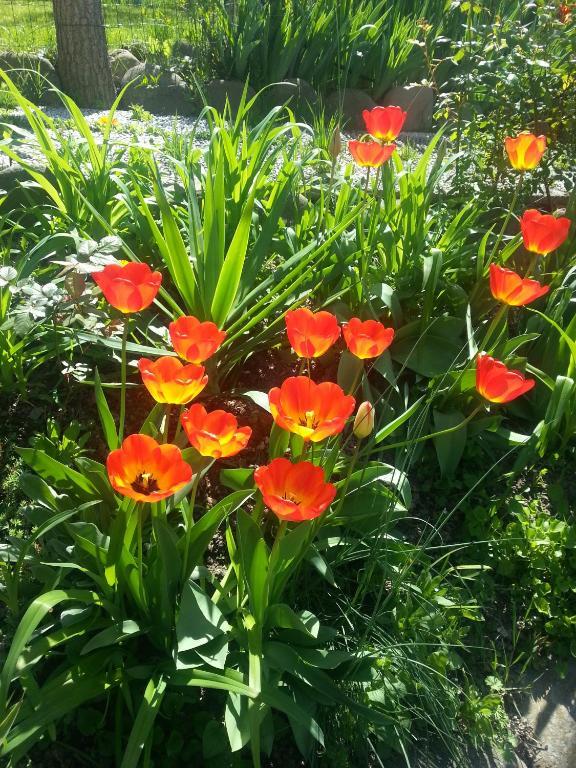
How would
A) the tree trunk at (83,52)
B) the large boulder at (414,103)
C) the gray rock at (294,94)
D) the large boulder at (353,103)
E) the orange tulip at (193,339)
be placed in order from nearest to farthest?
the orange tulip at (193,339), the tree trunk at (83,52), the gray rock at (294,94), the large boulder at (353,103), the large boulder at (414,103)

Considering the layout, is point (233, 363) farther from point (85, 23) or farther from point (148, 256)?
point (85, 23)

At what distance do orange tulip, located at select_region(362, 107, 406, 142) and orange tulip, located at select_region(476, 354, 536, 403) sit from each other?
110 cm

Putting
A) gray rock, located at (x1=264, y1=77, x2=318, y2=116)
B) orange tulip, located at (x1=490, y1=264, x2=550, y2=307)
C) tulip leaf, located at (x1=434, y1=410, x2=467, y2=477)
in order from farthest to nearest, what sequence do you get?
1. gray rock, located at (x1=264, y1=77, x2=318, y2=116)
2. tulip leaf, located at (x1=434, y1=410, x2=467, y2=477)
3. orange tulip, located at (x1=490, y1=264, x2=550, y2=307)

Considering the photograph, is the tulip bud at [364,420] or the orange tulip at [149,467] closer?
the orange tulip at [149,467]

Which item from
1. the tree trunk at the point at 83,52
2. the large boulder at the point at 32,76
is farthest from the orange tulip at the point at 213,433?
the tree trunk at the point at 83,52

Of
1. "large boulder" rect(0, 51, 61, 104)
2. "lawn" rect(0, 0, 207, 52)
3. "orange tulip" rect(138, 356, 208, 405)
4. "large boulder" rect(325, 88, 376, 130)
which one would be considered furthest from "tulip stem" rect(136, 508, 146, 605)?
"lawn" rect(0, 0, 207, 52)

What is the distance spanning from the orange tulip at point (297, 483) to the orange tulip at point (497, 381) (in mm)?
488

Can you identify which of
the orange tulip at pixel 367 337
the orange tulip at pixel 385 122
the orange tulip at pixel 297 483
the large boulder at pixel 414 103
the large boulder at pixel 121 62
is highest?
the orange tulip at pixel 385 122

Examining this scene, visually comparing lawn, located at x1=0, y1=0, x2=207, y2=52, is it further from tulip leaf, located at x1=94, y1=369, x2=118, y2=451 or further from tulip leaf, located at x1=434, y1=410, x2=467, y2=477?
tulip leaf, located at x1=94, y1=369, x2=118, y2=451

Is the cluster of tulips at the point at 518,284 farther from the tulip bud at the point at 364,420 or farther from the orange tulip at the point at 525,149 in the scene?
the tulip bud at the point at 364,420

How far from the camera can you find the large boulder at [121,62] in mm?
6695

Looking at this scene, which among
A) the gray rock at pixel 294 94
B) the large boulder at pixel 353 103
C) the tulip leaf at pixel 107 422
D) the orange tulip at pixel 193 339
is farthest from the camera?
the large boulder at pixel 353 103

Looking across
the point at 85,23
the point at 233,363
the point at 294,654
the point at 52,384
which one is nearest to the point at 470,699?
the point at 294,654

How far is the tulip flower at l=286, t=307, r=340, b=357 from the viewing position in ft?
5.18
